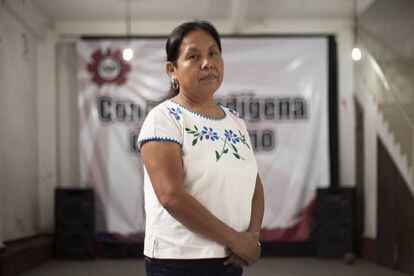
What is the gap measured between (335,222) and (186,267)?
5353 millimetres

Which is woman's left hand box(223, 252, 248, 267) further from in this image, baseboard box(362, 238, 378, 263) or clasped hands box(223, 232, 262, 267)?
baseboard box(362, 238, 378, 263)

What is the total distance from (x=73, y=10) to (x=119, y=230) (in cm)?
291

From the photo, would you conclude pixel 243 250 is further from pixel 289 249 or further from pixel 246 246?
pixel 289 249

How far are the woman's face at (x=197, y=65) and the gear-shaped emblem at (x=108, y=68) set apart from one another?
5334 mm

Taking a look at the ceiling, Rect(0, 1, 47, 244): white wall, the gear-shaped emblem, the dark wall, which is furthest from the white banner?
the dark wall

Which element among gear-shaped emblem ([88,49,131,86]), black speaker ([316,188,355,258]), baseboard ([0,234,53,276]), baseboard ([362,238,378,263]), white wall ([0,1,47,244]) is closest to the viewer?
baseboard ([0,234,53,276])

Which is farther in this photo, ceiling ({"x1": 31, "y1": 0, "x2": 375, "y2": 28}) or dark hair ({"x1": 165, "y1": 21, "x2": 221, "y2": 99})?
ceiling ({"x1": 31, "y1": 0, "x2": 375, "y2": 28})

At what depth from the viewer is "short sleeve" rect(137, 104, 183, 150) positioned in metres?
1.04

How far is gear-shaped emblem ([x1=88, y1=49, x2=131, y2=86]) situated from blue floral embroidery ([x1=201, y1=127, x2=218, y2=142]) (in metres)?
5.43

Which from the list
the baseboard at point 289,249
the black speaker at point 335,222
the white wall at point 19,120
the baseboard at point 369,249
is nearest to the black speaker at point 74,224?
the white wall at point 19,120

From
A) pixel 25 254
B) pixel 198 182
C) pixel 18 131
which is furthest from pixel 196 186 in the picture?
pixel 18 131

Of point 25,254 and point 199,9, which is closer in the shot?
point 25,254

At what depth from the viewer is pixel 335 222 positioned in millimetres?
6055

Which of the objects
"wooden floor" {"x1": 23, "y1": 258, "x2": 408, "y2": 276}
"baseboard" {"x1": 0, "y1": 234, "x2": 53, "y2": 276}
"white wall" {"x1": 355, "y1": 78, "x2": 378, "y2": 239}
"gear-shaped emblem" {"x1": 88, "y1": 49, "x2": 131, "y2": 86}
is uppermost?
"gear-shaped emblem" {"x1": 88, "y1": 49, "x2": 131, "y2": 86}
